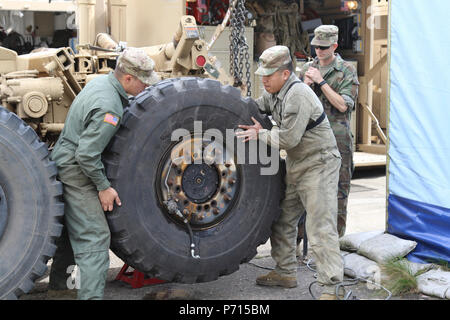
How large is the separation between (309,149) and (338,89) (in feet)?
3.57

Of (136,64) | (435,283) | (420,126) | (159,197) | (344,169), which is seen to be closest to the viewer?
(136,64)

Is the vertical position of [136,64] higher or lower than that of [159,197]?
higher

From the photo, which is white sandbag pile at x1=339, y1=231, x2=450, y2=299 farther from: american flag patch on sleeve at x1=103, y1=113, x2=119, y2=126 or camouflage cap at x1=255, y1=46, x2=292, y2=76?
american flag patch on sleeve at x1=103, y1=113, x2=119, y2=126

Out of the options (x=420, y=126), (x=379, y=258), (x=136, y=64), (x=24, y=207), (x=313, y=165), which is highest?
(x=136, y=64)

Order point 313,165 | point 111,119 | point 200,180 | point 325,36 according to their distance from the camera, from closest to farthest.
Result: 1. point 111,119
2. point 200,180
3. point 313,165
4. point 325,36

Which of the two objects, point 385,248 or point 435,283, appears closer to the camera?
point 435,283

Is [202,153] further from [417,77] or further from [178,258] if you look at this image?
[417,77]

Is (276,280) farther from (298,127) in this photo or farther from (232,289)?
(298,127)

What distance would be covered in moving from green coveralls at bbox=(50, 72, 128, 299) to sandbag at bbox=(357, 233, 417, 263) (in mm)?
2016

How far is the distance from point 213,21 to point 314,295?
472 cm

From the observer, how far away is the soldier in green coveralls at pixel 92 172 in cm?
360

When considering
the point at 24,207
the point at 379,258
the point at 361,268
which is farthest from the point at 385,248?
the point at 24,207

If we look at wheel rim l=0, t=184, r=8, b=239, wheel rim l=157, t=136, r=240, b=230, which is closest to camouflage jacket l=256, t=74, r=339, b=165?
wheel rim l=157, t=136, r=240, b=230

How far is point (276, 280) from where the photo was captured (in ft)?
14.7
